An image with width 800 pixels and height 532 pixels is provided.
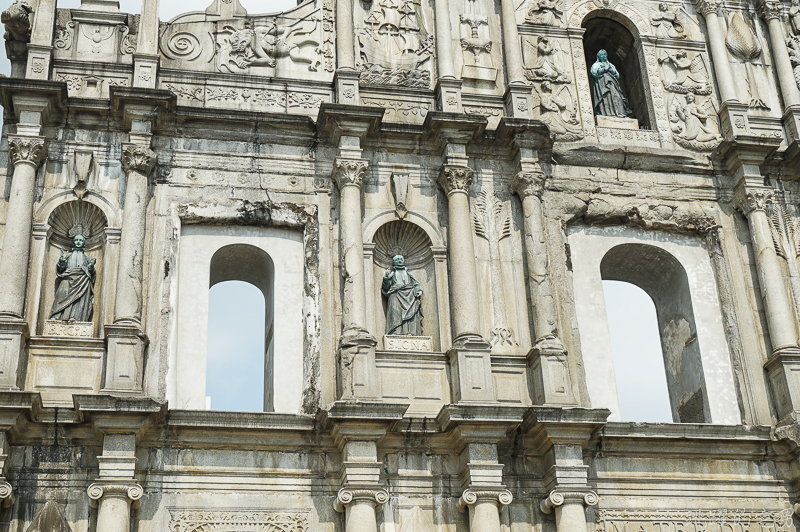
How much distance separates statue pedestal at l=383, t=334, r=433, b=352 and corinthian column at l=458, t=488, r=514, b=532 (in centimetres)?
194

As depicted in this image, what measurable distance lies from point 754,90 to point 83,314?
9.78 metres

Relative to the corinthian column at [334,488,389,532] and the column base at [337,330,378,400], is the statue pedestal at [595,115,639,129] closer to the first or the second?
the column base at [337,330,378,400]

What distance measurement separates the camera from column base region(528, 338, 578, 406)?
495 inches

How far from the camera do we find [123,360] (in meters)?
11.9

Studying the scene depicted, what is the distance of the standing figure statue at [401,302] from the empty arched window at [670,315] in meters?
2.09

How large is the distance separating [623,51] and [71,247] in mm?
8617

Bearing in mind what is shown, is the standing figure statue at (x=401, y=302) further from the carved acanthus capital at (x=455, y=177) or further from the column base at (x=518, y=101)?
the column base at (x=518, y=101)

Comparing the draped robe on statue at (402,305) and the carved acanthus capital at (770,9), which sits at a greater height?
the carved acanthus capital at (770,9)

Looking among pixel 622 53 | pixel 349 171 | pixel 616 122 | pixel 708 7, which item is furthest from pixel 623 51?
pixel 349 171

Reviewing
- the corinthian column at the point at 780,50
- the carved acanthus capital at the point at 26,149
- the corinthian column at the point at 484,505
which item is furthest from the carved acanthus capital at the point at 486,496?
the corinthian column at the point at 780,50

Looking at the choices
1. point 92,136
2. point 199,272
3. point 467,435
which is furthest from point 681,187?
point 92,136

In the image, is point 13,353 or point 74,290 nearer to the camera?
point 13,353

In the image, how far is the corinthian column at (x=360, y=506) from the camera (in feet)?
38.0

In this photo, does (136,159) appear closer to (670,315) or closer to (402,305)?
(402,305)
